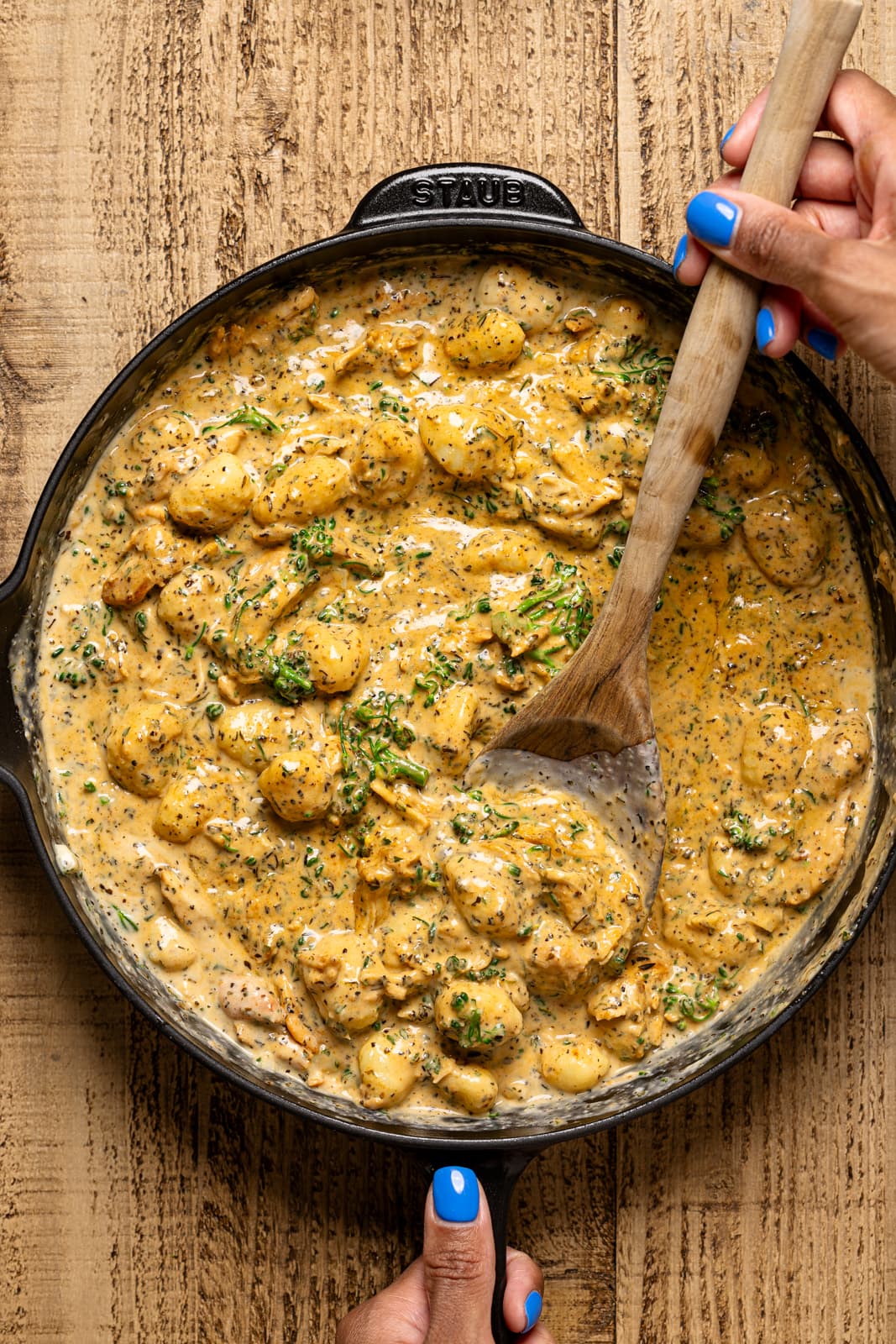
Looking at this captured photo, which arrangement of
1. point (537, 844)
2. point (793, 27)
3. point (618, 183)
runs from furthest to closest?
point (618, 183) → point (537, 844) → point (793, 27)

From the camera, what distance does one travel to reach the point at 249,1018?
1954 mm

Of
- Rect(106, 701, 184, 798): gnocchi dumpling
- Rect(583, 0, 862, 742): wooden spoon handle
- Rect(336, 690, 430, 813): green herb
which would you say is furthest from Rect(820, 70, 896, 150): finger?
Rect(106, 701, 184, 798): gnocchi dumpling

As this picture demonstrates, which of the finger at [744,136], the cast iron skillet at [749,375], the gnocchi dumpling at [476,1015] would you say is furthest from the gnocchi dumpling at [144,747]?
the finger at [744,136]

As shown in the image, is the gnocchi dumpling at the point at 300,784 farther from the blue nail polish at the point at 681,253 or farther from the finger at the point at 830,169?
the finger at the point at 830,169

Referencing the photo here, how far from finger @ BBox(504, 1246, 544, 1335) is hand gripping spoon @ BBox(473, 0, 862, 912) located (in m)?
0.67

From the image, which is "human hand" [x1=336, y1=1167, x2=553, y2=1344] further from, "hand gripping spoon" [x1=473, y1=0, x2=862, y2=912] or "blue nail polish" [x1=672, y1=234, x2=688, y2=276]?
"blue nail polish" [x1=672, y1=234, x2=688, y2=276]

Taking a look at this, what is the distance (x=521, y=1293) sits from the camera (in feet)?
6.49

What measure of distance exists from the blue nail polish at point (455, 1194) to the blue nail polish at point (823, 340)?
1410mm

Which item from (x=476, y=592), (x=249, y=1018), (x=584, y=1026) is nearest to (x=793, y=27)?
(x=476, y=592)

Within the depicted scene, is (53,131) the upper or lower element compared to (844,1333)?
upper

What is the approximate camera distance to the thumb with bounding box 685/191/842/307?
63.5 inches

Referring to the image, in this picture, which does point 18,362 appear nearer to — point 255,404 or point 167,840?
point 255,404

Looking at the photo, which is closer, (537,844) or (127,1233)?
(537,844)

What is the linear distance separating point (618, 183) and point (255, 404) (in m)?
0.76
